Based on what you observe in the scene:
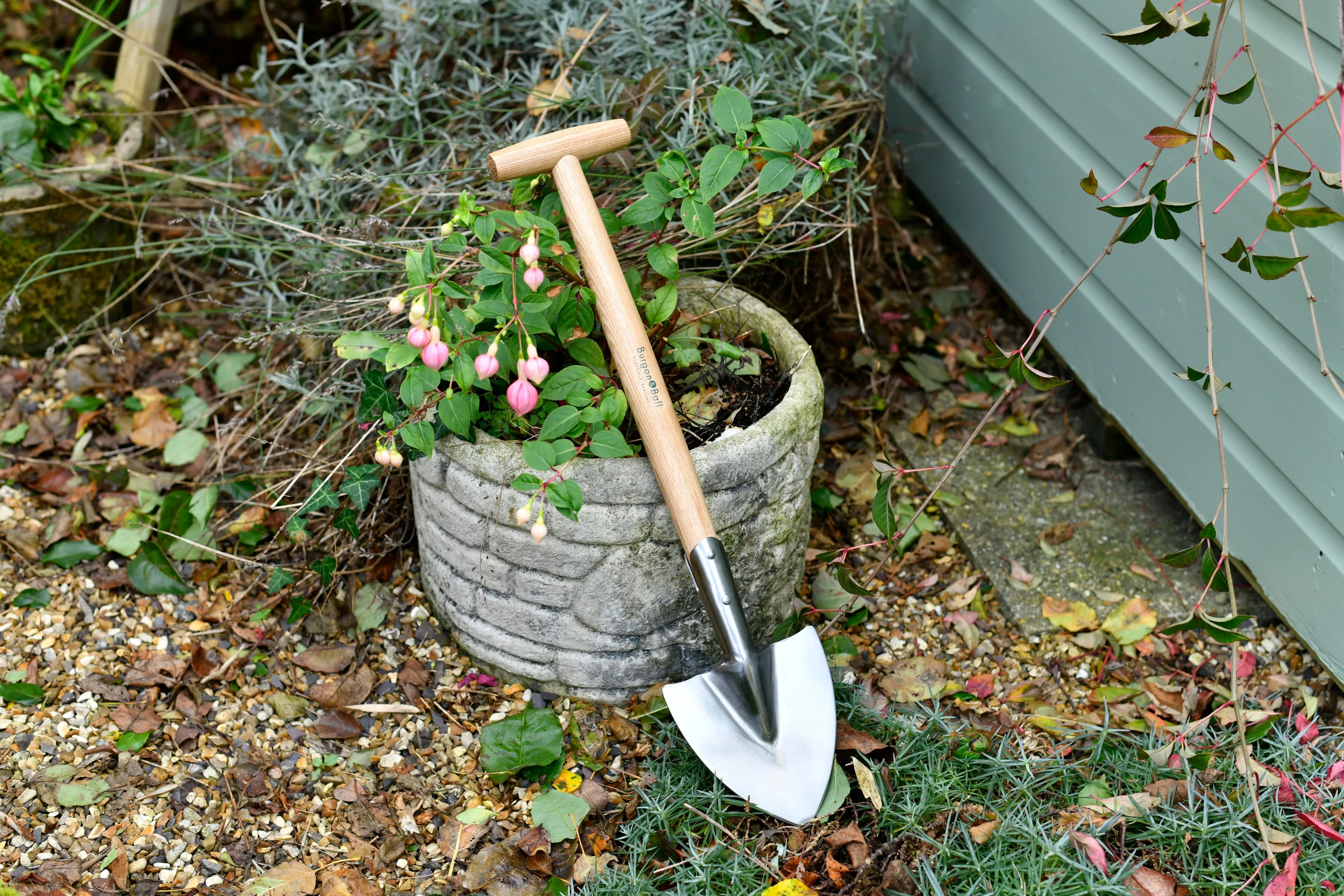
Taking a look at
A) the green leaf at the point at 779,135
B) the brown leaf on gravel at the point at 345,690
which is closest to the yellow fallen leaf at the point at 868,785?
the brown leaf on gravel at the point at 345,690

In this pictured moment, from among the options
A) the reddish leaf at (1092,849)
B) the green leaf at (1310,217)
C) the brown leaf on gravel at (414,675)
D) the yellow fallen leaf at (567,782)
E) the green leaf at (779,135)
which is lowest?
the brown leaf on gravel at (414,675)

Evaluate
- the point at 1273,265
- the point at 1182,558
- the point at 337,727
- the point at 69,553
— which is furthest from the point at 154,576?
the point at 1273,265

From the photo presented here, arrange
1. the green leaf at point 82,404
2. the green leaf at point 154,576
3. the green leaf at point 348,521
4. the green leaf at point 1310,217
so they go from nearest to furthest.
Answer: the green leaf at point 1310,217 < the green leaf at point 348,521 < the green leaf at point 154,576 < the green leaf at point 82,404

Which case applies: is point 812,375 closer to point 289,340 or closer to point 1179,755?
point 1179,755

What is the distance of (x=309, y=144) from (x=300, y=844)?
1865mm

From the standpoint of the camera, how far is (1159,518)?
2633 millimetres

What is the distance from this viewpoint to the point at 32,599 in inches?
89.4

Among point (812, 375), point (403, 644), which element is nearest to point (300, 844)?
point (403, 644)

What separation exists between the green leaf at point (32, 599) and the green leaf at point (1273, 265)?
2.36 meters

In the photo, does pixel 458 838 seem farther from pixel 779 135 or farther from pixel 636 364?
pixel 779 135

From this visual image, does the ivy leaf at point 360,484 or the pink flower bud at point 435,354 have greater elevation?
the pink flower bud at point 435,354

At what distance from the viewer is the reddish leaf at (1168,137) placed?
5.39 ft

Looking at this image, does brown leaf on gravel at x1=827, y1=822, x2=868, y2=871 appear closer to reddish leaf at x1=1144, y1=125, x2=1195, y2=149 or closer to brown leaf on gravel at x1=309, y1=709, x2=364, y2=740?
brown leaf on gravel at x1=309, y1=709, x2=364, y2=740

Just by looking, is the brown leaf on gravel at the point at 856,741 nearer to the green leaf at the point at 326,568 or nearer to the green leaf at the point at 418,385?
the green leaf at the point at 418,385
